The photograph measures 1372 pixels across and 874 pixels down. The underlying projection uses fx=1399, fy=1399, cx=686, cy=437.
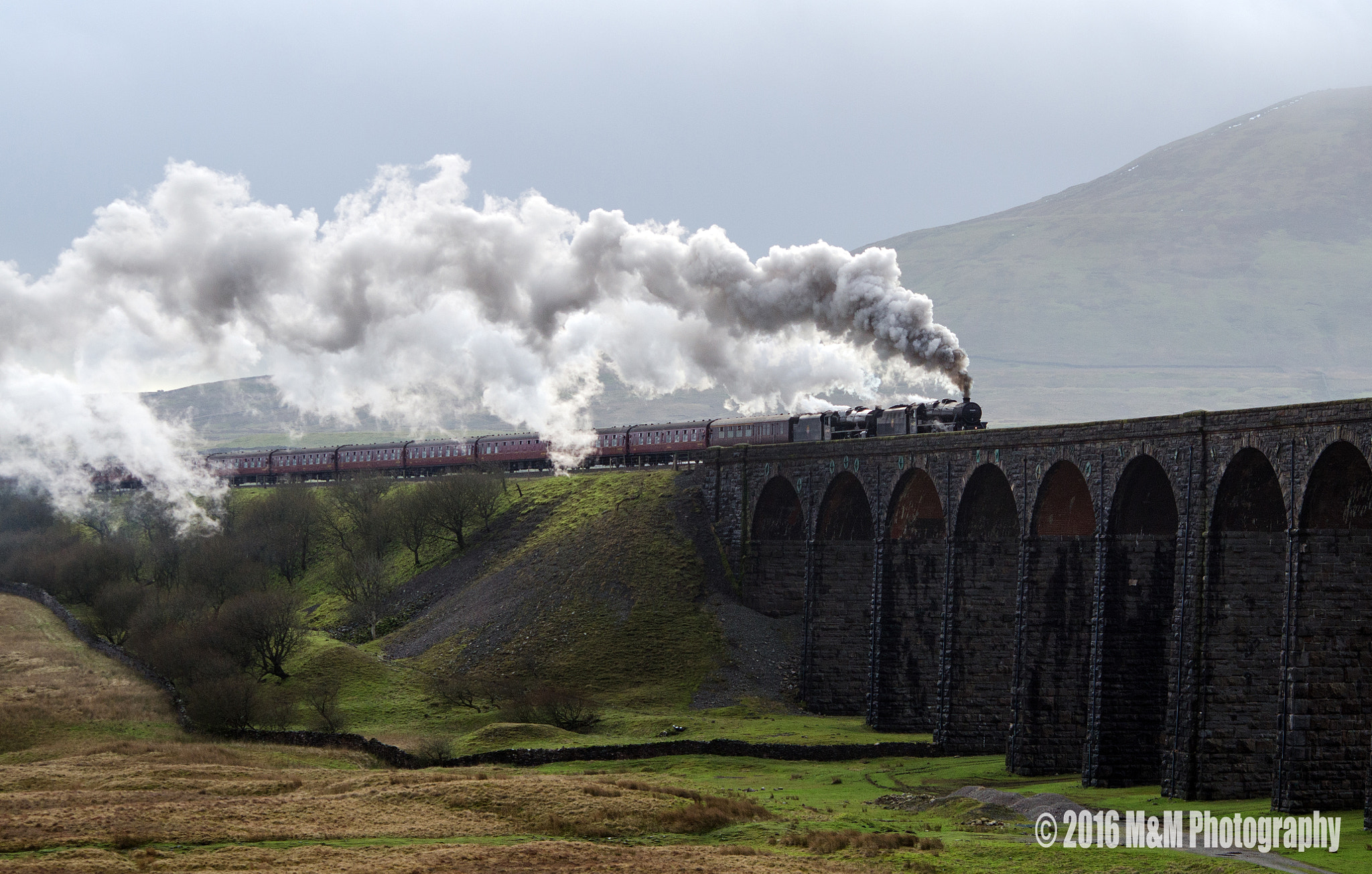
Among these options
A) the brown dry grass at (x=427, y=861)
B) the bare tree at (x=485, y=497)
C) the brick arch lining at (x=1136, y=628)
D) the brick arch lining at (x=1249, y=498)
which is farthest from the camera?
the bare tree at (x=485, y=497)

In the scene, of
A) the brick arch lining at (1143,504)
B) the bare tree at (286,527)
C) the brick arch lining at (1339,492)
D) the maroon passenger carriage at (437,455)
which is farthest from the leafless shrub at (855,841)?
the maroon passenger carriage at (437,455)

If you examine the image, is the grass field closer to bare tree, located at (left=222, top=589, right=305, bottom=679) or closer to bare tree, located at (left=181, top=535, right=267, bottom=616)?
bare tree, located at (left=222, top=589, right=305, bottom=679)

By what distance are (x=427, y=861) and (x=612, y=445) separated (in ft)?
184

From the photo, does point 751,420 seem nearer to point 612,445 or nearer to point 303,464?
point 612,445

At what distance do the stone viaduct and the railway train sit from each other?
324 centimetres

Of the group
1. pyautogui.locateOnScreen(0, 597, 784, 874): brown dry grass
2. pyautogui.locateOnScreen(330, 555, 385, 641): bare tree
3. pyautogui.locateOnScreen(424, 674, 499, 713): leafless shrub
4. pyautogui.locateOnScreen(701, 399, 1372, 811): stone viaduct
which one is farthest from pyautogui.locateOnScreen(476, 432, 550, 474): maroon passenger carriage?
pyautogui.locateOnScreen(0, 597, 784, 874): brown dry grass

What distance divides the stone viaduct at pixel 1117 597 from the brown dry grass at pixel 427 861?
11.4 metres

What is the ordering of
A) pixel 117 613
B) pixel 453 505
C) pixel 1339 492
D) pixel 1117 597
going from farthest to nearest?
pixel 453 505 → pixel 117 613 → pixel 1117 597 → pixel 1339 492

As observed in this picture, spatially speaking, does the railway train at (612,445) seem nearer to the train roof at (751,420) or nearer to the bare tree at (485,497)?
the train roof at (751,420)

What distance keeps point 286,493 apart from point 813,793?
55.8m

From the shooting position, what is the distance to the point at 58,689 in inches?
2084

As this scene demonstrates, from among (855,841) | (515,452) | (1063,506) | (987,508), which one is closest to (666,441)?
(515,452)

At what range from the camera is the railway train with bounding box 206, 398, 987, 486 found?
5781 cm

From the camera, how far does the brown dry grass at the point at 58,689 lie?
48469 millimetres
